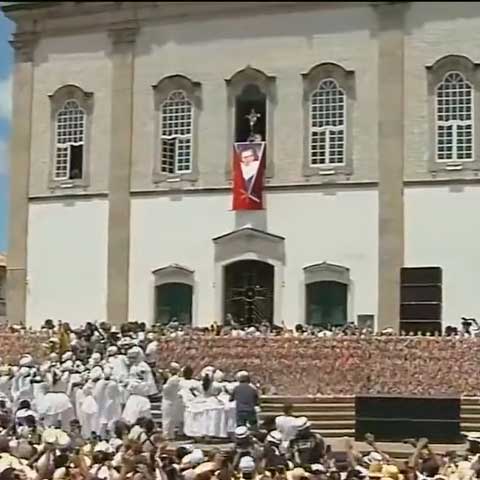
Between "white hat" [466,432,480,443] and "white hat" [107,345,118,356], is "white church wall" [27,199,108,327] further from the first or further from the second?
"white hat" [466,432,480,443]

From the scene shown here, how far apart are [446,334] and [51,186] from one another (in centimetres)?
1393

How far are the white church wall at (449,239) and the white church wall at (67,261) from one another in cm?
902

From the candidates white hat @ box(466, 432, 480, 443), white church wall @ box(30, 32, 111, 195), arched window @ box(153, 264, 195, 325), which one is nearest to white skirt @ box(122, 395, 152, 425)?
white hat @ box(466, 432, 480, 443)

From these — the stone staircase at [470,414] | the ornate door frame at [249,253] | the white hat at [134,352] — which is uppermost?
the ornate door frame at [249,253]

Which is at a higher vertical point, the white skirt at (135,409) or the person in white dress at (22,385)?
the person in white dress at (22,385)

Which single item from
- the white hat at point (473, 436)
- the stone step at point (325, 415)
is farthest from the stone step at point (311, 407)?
the white hat at point (473, 436)

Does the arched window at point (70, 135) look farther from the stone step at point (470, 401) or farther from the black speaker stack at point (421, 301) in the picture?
the stone step at point (470, 401)

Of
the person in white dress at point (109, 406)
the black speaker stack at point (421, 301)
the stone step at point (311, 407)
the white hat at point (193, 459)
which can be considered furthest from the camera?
the black speaker stack at point (421, 301)

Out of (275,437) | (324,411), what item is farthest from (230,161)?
(275,437)

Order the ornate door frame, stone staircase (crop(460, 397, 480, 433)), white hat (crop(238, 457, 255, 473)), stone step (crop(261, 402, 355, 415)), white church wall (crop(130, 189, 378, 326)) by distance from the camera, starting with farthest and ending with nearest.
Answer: the ornate door frame < white church wall (crop(130, 189, 378, 326)) < stone step (crop(261, 402, 355, 415)) < stone staircase (crop(460, 397, 480, 433)) < white hat (crop(238, 457, 255, 473))

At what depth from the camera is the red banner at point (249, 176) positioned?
102ft

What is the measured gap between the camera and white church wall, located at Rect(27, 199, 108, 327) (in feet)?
107

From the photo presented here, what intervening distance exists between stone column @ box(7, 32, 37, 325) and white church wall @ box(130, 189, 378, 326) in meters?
3.77

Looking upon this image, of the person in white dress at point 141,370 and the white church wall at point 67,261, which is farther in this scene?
the white church wall at point 67,261
